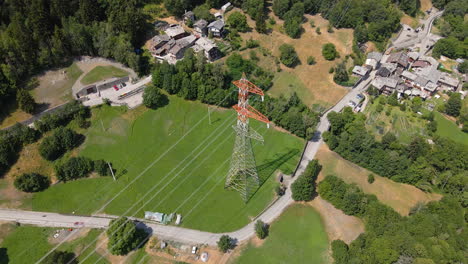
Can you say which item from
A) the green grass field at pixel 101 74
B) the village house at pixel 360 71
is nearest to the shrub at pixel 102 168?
the green grass field at pixel 101 74

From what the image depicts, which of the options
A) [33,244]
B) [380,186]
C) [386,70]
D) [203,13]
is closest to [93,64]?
[203,13]

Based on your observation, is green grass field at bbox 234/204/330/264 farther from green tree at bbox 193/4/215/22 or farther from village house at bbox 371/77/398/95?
green tree at bbox 193/4/215/22

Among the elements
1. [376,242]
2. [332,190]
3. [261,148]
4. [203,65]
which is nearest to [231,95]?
[203,65]

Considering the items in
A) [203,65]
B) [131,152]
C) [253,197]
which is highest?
[203,65]

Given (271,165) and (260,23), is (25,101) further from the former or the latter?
(260,23)

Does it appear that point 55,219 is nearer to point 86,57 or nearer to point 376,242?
point 86,57

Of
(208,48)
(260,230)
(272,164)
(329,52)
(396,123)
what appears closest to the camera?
(260,230)

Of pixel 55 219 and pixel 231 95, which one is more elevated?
pixel 231 95

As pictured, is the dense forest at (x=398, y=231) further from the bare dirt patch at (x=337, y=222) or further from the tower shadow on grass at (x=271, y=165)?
the tower shadow on grass at (x=271, y=165)
